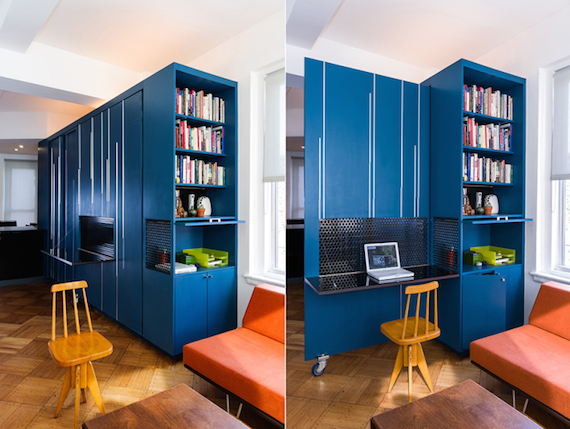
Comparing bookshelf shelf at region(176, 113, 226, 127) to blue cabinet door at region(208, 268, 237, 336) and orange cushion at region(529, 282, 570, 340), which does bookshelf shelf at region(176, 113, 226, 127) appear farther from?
orange cushion at region(529, 282, 570, 340)

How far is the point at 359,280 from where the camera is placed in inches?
16.9

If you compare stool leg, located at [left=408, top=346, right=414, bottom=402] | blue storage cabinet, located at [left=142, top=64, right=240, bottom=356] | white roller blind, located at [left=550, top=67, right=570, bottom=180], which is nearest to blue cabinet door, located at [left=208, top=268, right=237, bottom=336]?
blue storage cabinet, located at [left=142, top=64, right=240, bottom=356]

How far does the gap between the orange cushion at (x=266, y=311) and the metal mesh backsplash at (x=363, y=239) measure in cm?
12

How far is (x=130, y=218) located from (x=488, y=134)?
2.16ft

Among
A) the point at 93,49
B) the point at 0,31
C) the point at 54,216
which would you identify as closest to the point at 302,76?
the point at 93,49

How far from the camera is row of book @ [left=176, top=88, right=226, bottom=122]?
44 centimetres

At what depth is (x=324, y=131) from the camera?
43 centimetres

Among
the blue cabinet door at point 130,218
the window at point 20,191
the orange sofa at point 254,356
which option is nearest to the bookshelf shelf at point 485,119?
the orange sofa at point 254,356

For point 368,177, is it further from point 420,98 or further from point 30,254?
point 30,254

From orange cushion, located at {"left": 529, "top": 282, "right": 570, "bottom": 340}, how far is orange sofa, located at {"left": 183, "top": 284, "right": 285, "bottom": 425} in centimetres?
42

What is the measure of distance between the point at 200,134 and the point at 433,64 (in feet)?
1.39

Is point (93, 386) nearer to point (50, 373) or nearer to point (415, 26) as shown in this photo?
point (50, 373)

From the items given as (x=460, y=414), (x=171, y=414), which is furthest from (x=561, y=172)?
(x=171, y=414)

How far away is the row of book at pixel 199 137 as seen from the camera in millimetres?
446
